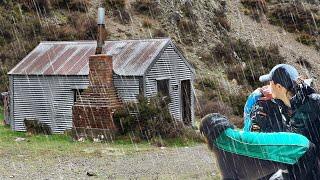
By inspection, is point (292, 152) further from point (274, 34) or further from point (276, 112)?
point (274, 34)

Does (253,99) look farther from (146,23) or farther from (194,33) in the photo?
(194,33)

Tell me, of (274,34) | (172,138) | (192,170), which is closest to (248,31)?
(274,34)

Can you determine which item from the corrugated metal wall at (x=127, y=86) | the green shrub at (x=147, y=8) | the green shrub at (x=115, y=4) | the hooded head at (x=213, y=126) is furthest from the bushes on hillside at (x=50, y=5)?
the hooded head at (x=213, y=126)

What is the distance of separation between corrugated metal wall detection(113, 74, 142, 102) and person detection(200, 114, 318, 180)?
1517 cm

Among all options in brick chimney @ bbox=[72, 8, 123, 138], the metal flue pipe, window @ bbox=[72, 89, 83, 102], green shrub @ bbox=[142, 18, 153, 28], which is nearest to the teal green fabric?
brick chimney @ bbox=[72, 8, 123, 138]

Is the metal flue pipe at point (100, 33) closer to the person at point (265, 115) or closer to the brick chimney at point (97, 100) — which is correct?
the brick chimney at point (97, 100)

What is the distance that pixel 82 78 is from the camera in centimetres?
1880

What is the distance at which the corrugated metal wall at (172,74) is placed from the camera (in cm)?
1853

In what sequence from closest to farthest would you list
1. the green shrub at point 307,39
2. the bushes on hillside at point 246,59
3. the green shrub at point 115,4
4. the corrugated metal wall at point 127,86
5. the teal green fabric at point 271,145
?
the teal green fabric at point 271,145
the corrugated metal wall at point 127,86
the bushes on hillside at point 246,59
the green shrub at point 115,4
the green shrub at point 307,39

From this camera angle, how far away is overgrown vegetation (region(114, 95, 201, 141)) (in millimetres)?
16906

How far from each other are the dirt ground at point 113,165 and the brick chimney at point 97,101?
2.36m

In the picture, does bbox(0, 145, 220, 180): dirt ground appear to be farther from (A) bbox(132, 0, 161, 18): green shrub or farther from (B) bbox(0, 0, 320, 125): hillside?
(A) bbox(132, 0, 161, 18): green shrub

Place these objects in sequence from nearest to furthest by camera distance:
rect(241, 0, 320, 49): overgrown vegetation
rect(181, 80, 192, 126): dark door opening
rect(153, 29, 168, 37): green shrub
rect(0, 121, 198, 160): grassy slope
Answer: rect(0, 121, 198, 160): grassy slope → rect(181, 80, 192, 126): dark door opening → rect(153, 29, 168, 37): green shrub → rect(241, 0, 320, 49): overgrown vegetation

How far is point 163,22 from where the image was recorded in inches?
1548
